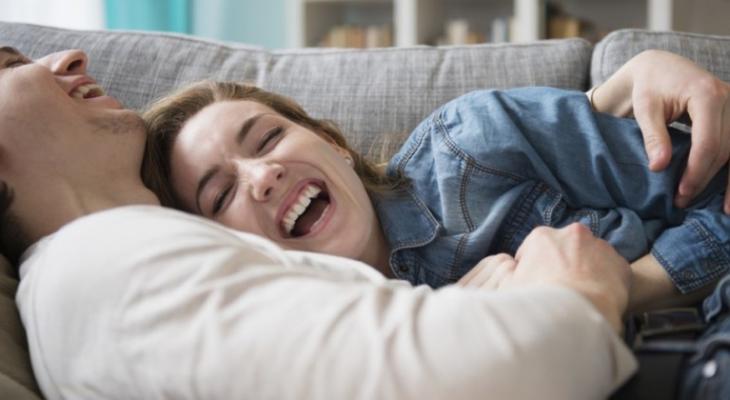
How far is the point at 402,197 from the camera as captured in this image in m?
1.24

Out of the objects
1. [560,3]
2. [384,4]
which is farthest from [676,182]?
[384,4]

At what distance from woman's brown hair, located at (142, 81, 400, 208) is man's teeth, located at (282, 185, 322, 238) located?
0.15 m

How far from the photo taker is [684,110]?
1.13m

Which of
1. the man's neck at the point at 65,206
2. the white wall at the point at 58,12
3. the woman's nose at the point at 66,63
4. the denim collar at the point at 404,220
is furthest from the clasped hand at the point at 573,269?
the white wall at the point at 58,12

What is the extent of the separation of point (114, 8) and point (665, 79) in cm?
252

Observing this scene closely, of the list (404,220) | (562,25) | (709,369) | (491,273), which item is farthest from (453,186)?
(562,25)

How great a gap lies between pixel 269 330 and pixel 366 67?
105 cm

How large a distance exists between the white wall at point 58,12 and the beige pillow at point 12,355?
6.93 ft

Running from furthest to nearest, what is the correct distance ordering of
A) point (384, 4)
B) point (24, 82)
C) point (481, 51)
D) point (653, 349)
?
point (384, 4) → point (481, 51) → point (24, 82) → point (653, 349)

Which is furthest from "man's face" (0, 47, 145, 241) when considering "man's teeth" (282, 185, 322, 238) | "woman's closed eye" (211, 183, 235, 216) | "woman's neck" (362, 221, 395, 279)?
"woman's neck" (362, 221, 395, 279)

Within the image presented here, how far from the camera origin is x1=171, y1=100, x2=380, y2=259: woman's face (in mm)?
1106

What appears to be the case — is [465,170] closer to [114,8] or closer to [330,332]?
[330,332]

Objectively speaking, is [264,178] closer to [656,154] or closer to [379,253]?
[379,253]

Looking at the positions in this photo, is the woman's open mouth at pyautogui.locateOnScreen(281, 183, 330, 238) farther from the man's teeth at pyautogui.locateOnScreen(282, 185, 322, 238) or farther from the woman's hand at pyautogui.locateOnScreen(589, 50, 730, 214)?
the woman's hand at pyautogui.locateOnScreen(589, 50, 730, 214)
